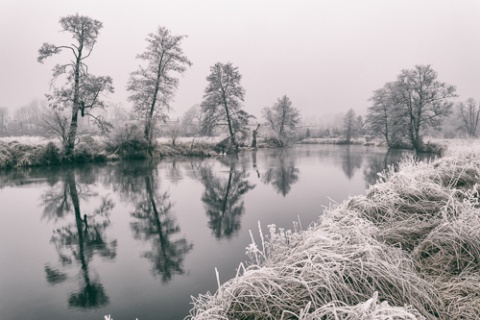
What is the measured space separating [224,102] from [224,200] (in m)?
23.9

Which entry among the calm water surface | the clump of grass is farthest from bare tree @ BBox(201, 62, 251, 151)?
the clump of grass

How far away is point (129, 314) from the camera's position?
11.3ft

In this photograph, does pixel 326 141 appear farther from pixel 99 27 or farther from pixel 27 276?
pixel 27 276

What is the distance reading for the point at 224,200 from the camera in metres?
9.25

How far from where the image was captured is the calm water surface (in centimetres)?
376

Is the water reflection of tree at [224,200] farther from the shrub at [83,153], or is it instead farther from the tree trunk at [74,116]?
the tree trunk at [74,116]

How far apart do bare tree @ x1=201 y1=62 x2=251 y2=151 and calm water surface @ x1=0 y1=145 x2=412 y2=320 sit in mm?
19824

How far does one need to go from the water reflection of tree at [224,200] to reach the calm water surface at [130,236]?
0.09 ft

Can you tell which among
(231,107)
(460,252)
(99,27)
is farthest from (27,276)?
(231,107)

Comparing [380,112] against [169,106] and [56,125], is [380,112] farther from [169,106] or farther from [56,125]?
[56,125]

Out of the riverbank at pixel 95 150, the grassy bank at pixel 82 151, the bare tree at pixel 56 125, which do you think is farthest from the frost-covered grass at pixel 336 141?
the bare tree at pixel 56 125

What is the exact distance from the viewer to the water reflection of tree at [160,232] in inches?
185

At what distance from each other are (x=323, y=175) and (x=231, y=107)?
2010 cm

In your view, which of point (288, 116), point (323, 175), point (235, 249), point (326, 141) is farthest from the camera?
point (326, 141)
